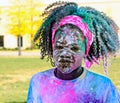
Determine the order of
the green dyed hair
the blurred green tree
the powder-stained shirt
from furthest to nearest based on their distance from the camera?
the blurred green tree, the green dyed hair, the powder-stained shirt

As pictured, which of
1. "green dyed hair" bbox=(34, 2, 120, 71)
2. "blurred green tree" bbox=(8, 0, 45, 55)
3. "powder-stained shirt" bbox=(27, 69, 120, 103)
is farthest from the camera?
"blurred green tree" bbox=(8, 0, 45, 55)

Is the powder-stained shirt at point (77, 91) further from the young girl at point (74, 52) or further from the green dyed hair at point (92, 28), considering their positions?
Answer: the green dyed hair at point (92, 28)

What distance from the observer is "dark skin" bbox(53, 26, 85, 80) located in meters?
2.04

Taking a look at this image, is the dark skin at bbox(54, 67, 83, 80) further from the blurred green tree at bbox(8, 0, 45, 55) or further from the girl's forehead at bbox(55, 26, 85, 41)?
the blurred green tree at bbox(8, 0, 45, 55)

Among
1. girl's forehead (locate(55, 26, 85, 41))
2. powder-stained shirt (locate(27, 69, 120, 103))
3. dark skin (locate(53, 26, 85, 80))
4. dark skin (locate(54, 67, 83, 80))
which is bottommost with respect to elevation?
powder-stained shirt (locate(27, 69, 120, 103))

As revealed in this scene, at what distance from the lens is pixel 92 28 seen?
215 cm

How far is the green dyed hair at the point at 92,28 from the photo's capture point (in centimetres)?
216

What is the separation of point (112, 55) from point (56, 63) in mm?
339

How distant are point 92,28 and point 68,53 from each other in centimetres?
20

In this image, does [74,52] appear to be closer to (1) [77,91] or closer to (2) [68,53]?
(2) [68,53]

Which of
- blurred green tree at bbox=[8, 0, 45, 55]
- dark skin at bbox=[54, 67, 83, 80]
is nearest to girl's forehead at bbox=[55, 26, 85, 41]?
dark skin at bbox=[54, 67, 83, 80]

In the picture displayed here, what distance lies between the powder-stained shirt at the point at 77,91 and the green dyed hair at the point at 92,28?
158 mm

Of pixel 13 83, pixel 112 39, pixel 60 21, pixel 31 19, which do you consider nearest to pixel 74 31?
pixel 60 21

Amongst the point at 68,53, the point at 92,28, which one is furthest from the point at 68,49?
the point at 92,28
